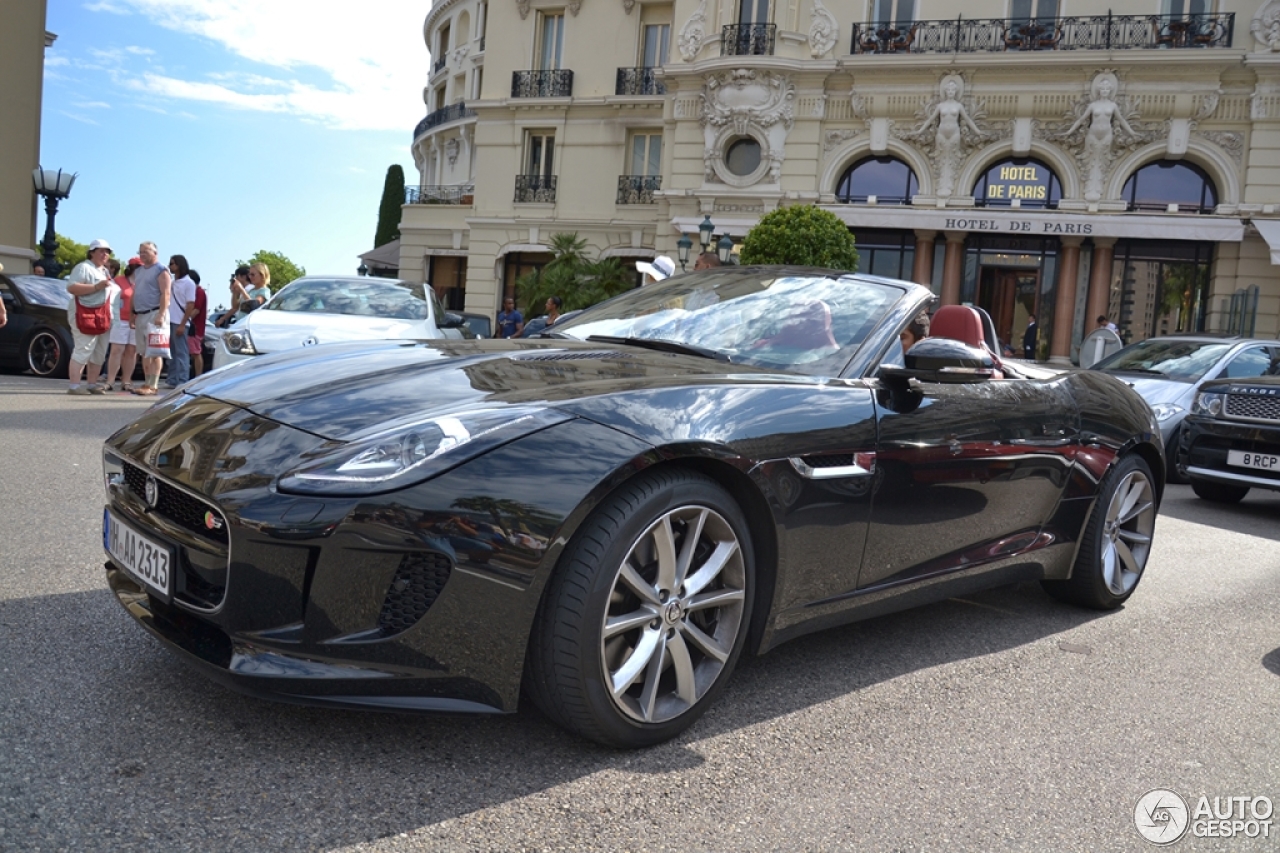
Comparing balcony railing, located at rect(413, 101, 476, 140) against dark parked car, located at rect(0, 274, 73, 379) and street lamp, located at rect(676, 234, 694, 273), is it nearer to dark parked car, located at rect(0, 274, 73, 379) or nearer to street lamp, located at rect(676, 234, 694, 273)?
street lamp, located at rect(676, 234, 694, 273)

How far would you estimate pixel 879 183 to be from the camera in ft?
87.2

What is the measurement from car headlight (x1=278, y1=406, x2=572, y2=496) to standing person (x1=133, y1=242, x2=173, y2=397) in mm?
9699

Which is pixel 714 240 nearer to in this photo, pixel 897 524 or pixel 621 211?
pixel 621 211

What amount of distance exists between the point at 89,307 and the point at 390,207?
4546 cm

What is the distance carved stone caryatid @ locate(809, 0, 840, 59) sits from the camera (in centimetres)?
2622

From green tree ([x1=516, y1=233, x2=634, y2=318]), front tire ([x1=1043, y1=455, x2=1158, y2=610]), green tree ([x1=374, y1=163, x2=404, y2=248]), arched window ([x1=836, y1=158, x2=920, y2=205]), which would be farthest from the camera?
green tree ([x1=374, y1=163, x2=404, y2=248])

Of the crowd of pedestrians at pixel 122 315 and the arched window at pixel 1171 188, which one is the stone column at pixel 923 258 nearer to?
the arched window at pixel 1171 188

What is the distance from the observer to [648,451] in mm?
2607

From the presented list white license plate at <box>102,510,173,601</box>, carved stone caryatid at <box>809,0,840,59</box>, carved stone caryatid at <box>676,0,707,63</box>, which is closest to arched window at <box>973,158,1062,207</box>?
carved stone caryatid at <box>809,0,840,59</box>

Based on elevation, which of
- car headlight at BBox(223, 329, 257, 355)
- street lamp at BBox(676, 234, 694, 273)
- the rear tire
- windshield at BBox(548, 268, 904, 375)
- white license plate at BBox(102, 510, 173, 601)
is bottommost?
the rear tire

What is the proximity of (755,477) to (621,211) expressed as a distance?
96.3 ft

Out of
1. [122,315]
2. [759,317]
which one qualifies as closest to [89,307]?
[122,315]

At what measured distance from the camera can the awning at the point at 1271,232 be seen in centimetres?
2274

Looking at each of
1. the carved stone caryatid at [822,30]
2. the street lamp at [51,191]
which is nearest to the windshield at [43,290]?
the street lamp at [51,191]
